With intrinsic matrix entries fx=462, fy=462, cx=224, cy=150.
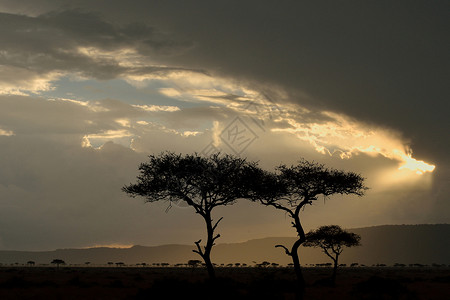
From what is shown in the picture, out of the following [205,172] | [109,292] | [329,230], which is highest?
[205,172]

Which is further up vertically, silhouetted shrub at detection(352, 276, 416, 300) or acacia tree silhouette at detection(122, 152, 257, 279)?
acacia tree silhouette at detection(122, 152, 257, 279)

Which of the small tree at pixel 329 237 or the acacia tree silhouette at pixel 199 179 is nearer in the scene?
the acacia tree silhouette at pixel 199 179

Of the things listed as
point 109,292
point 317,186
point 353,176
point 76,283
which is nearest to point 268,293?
point 317,186

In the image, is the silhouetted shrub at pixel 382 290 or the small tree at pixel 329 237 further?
the small tree at pixel 329 237

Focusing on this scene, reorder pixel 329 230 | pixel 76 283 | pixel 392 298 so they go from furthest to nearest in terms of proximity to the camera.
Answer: pixel 329 230, pixel 76 283, pixel 392 298

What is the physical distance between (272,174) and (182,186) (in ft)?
28.3

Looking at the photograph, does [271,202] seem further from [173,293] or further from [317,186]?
[173,293]

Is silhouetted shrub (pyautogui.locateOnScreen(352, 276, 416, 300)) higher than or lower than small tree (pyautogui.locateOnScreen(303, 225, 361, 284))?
lower

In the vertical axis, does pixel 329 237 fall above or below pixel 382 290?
above

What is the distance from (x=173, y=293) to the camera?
28.7m

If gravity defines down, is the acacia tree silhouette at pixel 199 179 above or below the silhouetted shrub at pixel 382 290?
above

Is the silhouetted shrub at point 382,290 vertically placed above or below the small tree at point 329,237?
below

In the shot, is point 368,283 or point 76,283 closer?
point 368,283

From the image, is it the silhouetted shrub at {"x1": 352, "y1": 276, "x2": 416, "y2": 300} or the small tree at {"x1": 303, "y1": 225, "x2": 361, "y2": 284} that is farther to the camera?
the small tree at {"x1": 303, "y1": 225, "x2": 361, "y2": 284}
